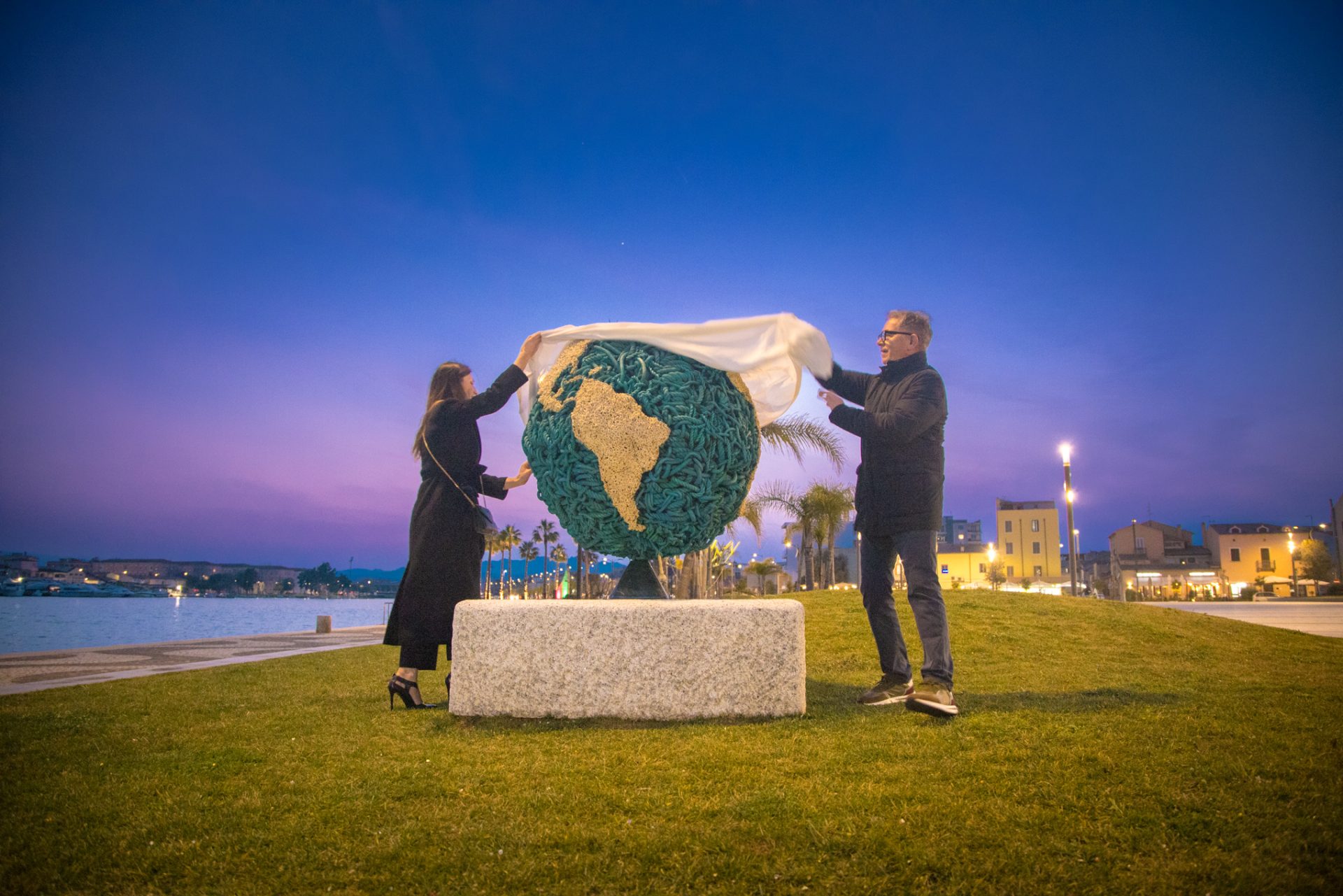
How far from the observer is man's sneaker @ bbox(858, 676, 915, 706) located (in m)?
4.82

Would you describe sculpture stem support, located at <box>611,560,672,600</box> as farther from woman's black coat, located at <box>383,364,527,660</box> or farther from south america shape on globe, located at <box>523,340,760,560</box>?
woman's black coat, located at <box>383,364,527,660</box>

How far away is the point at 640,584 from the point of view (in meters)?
5.06

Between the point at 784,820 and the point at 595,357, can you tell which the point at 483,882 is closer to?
the point at 784,820

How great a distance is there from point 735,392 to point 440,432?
2.24 meters

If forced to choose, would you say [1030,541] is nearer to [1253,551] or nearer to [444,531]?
[1253,551]

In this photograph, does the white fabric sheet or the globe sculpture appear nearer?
the globe sculpture

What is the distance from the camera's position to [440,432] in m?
5.30

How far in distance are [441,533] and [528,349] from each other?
59.7 inches

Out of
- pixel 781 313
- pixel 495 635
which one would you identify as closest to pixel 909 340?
pixel 781 313

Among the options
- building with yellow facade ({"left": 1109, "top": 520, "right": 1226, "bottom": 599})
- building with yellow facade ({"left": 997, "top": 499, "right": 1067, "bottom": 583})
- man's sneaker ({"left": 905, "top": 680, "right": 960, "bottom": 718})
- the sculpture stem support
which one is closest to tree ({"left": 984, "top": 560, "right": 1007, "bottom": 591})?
building with yellow facade ({"left": 997, "top": 499, "right": 1067, "bottom": 583})

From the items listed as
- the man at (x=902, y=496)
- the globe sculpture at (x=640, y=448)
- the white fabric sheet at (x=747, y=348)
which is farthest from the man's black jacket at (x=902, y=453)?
the globe sculpture at (x=640, y=448)

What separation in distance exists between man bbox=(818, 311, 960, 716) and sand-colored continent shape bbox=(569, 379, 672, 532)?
1.37 meters

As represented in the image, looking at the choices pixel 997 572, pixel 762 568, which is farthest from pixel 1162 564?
pixel 762 568

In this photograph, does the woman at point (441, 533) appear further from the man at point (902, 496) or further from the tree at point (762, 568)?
the tree at point (762, 568)
